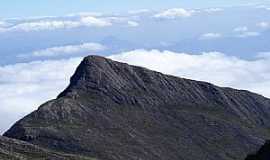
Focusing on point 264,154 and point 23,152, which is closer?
point 264,154

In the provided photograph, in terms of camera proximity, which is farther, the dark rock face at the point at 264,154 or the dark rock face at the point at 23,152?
the dark rock face at the point at 23,152

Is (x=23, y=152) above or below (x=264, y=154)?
below

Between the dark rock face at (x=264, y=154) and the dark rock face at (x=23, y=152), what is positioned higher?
the dark rock face at (x=264, y=154)

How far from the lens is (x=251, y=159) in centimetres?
12362

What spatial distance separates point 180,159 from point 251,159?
77.1 m

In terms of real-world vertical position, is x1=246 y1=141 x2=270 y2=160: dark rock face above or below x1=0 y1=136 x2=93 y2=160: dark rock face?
above

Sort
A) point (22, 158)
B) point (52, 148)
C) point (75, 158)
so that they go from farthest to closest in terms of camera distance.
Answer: point (52, 148)
point (75, 158)
point (22, 158)

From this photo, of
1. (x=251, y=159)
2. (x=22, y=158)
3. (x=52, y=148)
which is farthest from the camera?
(x=52, y=148)

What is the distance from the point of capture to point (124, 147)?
644 feet

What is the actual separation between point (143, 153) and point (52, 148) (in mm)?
25561

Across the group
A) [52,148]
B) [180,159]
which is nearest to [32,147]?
[52,148]

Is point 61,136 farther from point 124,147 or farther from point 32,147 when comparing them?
point 32,147

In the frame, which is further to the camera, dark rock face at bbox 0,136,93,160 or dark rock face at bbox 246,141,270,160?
dark rock face at bbox 0,136,93,160

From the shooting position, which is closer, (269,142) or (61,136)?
(269,142)
